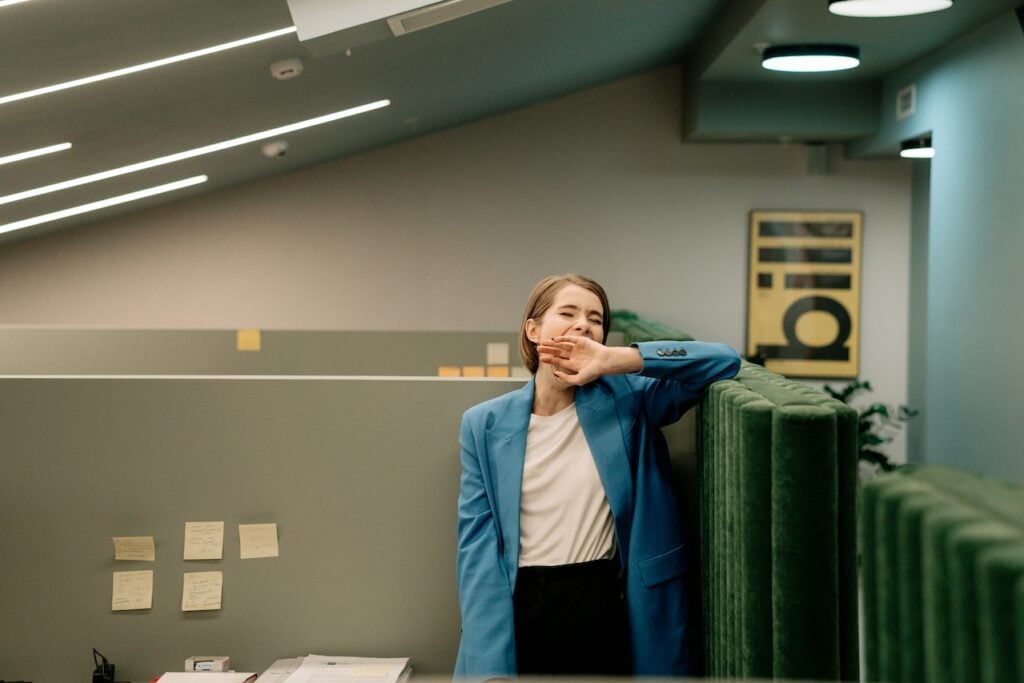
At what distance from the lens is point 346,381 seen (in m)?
2.30

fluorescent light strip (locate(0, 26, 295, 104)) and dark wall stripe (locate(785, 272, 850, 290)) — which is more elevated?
fluorescent light strip (locate(0, 26, 295, 104))

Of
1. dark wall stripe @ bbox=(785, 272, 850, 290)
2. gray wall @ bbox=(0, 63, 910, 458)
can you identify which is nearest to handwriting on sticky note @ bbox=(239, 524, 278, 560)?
gray wall @ bbox=(0, 63, 910, 458)

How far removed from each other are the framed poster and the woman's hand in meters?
4.84

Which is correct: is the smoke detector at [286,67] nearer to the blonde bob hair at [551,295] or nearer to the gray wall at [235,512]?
the gray wall at [235,512]

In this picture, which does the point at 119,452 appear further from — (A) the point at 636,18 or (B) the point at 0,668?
(A) the point at 636,18

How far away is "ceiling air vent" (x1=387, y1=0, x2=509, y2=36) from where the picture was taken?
2.89m

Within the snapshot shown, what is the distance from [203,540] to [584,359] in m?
0.91

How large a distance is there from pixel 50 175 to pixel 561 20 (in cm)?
222

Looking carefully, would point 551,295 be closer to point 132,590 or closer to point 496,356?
point 132,590

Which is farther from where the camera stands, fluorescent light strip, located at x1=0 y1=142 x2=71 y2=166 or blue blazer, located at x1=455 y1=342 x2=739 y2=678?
fluorescent light strip, located at x1=0 y1=142 x2=71 y2=166

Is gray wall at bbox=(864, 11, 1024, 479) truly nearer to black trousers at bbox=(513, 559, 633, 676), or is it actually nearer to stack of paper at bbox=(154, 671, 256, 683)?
black trousers at bbox=(513, 559, 633, 676)

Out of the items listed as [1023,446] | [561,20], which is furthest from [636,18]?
[1023,446]

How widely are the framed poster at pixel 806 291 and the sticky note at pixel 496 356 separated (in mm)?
2620

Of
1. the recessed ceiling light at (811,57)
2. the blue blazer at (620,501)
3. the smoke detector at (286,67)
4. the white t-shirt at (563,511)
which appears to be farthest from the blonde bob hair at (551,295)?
the recessed ceiling light at (811,57)
